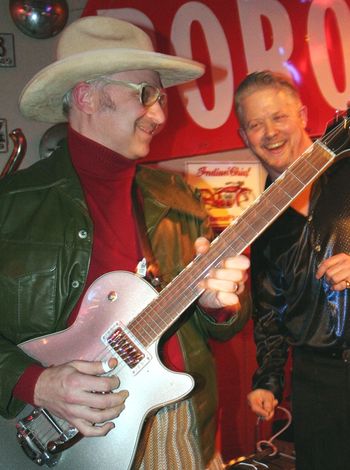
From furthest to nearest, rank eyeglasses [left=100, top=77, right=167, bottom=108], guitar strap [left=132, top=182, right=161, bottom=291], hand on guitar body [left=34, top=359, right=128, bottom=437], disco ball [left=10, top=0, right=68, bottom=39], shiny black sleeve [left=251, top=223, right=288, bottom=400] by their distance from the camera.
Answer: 1. disco ball [left=10, top=0, right=68, bottom=39]
2. shiny black sleeve [left=251, top=223, right=288, bottom=400]
3. eyeglasses [left=100, top=77, right=167, bottom=108]
4. guitar strap [left=132, top=182, right=161, bottom=291]
5. hand on guitar body [left=34, top=359, right=128, bottom=437]

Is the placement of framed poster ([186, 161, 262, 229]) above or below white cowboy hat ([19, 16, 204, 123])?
below

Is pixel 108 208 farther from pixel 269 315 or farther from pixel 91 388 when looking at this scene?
pixel 269 315

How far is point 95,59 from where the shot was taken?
1.93m

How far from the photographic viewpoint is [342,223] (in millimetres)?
2418

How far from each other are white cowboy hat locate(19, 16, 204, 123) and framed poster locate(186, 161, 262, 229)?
2254 millimetres

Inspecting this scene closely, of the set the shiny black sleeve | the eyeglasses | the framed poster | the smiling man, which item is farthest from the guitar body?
the framed poster

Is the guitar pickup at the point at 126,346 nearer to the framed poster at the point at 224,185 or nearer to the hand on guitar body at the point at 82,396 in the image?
the hand on guitar body at the point at 82,396

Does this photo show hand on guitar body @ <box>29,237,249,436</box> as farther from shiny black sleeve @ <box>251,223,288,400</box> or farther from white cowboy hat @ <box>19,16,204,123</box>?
shiny black sleeve @ <box>251,223,288,400</box>

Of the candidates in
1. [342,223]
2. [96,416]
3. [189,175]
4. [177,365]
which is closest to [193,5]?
[189,175]

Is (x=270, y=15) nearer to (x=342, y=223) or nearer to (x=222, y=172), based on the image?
(x=222, y=172)

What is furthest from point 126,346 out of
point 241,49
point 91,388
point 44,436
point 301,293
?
point 241,49

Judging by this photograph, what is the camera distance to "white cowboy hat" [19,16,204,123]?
1.92 metres

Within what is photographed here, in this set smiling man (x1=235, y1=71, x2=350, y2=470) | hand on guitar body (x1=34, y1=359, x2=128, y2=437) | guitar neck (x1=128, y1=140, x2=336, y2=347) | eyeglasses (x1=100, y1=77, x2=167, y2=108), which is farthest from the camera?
smiling man (x1=235, y1=71, x2=350, y2=470)

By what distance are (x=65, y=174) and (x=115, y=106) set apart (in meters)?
0.30
